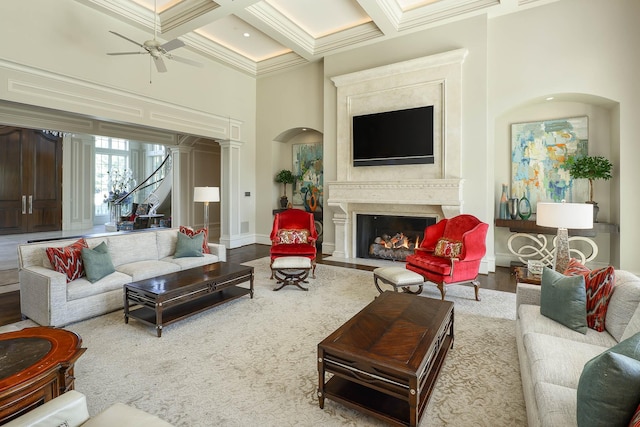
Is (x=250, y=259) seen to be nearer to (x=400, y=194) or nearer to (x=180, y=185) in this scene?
(x=400, y=194)

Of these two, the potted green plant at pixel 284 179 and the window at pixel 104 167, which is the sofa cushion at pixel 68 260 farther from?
the window at pixel 104 167

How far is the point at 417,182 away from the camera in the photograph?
5.46 metres

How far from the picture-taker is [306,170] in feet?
25.6

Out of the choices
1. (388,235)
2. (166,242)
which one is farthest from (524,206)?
(166,242)

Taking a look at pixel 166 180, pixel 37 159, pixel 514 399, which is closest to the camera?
pixel 514 399

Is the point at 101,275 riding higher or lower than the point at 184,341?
higher

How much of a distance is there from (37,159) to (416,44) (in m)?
10.7

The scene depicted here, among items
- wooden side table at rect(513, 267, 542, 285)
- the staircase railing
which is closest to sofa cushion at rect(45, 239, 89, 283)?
wooden side table at rect(513, 267, 542, 285)

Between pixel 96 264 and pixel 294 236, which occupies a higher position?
pixel 294 236

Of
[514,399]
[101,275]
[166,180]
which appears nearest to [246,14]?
[101,275]

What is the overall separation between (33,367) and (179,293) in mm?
1540

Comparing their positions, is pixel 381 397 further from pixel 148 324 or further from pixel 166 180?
pixel 166 180

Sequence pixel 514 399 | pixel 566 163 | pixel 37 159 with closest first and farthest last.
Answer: pixel 514 399 → pixel 566 163 → pixel 37 159

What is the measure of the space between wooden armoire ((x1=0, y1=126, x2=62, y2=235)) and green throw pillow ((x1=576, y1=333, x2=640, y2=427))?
12.5 meters
